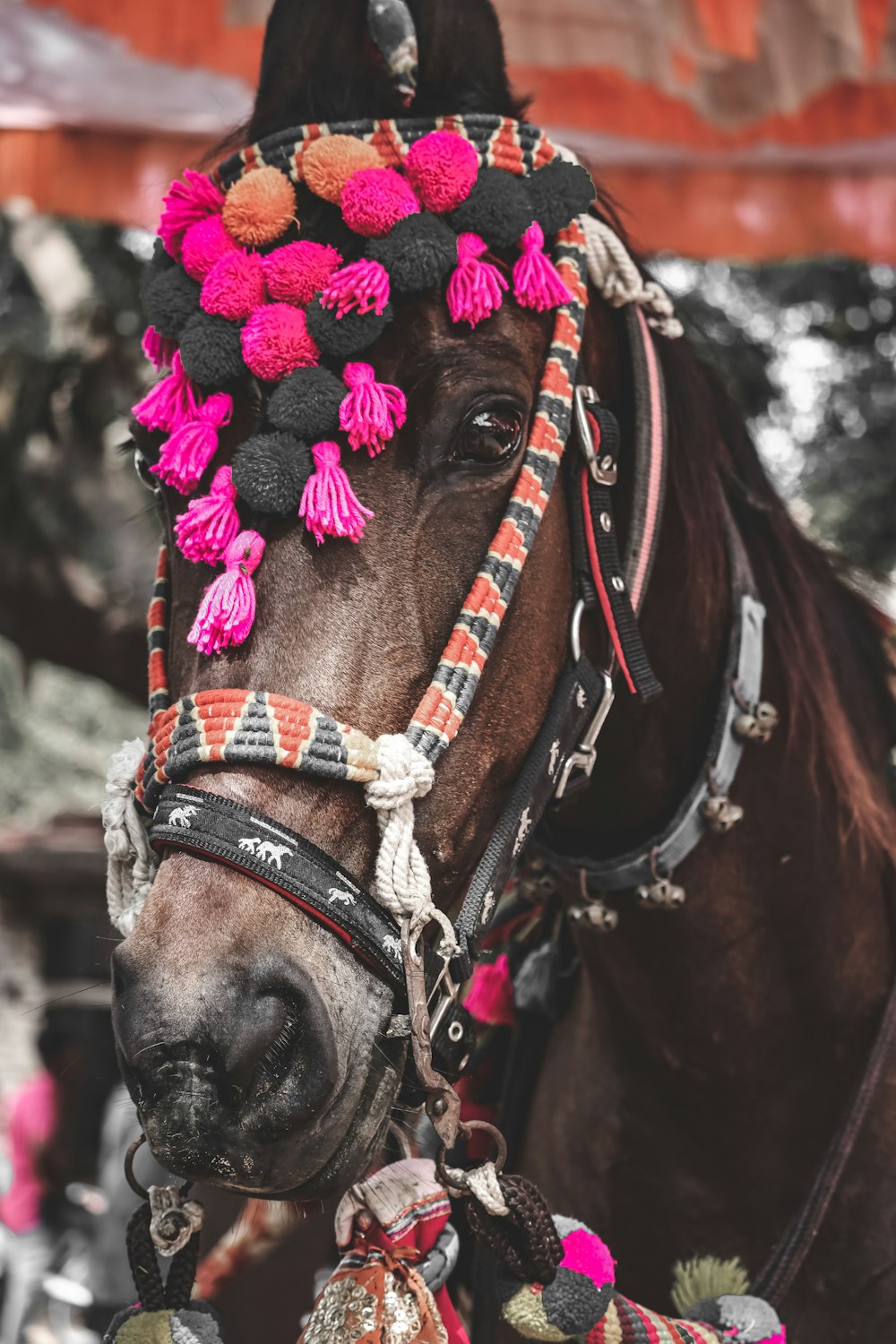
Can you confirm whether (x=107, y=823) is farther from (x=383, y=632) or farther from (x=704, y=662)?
(x=704, y=662)

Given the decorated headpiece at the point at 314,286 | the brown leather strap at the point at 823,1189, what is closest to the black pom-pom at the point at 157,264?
the decorated headpiece at the point at 314,286

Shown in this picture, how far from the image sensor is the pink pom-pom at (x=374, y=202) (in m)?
1.61

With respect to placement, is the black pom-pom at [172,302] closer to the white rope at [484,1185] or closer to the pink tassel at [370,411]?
the pink tassel at [370,411]

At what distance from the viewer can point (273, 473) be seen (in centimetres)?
150

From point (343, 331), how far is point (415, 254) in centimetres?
14

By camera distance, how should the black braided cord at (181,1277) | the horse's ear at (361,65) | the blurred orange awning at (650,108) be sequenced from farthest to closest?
the blurred orange awning at (650,108)
the horse's ear at (361,65)
the black braided cord at (181,1277)

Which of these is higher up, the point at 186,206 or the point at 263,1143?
the point at 186,206

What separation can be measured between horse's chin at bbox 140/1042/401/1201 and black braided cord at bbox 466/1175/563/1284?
0.17m

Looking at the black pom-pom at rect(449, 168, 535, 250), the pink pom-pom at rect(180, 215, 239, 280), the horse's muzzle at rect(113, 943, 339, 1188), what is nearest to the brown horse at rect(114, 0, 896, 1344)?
the horse's muzzle at rect(113, 943, 339, 1188)

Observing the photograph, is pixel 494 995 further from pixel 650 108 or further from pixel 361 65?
pixel 650 108

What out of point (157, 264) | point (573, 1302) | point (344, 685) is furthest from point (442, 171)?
point (573, 1302)

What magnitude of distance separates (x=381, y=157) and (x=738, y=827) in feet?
3.72

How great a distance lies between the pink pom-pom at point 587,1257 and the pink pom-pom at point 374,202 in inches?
51.6

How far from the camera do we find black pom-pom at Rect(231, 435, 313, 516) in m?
1.49
